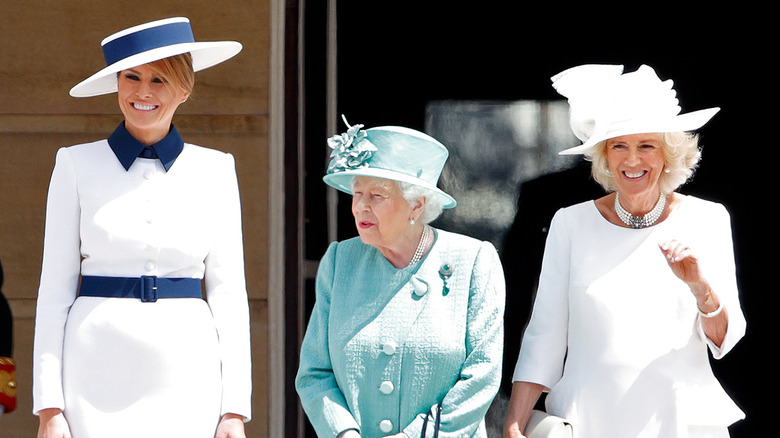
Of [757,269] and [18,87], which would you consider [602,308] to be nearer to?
[757,269]

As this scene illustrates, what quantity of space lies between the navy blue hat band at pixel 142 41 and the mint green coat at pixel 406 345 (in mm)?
804

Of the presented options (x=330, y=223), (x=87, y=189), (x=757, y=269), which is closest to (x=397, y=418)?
(x=87, y=189)

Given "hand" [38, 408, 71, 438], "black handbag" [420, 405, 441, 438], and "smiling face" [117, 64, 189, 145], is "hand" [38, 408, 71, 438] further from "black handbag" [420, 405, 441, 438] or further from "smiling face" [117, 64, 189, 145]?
"black handbag" [420, 405, 441, 438]

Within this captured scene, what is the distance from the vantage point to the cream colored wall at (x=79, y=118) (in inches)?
183

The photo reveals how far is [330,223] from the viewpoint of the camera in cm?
478

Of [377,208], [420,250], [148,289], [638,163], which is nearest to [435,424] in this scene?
[420,250]

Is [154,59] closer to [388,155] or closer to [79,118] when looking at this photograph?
[388,155]

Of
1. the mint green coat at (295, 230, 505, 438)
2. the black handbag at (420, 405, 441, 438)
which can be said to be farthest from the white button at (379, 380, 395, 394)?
the black handbag at (420, 405, 441, 438)

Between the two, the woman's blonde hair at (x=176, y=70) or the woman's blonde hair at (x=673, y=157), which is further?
the woman's blonde hair at (x=673, y=157)

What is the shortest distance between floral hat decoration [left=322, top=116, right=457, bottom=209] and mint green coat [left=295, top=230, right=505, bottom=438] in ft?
0.81

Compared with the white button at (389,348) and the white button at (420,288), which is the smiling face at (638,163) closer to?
the white button at (420,288)

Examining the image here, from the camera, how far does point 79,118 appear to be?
4684 mm

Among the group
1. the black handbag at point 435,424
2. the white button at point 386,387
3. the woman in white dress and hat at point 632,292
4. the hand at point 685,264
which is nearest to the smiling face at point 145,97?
the white button at point 386,387

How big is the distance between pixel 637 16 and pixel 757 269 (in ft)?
3.88
